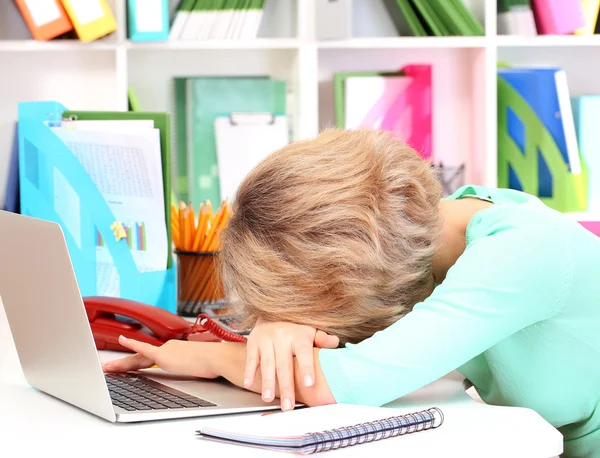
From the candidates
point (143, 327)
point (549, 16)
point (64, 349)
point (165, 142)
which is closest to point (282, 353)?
point (64, 349)

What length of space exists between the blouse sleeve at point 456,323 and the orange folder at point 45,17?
1.79 m

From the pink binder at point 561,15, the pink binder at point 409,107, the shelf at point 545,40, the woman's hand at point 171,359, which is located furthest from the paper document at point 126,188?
the pink binder at point 561,15

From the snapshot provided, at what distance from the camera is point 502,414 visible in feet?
2.88

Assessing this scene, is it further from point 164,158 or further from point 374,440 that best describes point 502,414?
point 164,158

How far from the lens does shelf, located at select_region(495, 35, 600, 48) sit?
8.27ft

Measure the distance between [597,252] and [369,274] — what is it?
0.29 meters

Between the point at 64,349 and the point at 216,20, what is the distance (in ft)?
5.64

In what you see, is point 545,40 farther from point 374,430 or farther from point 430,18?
point 374,430

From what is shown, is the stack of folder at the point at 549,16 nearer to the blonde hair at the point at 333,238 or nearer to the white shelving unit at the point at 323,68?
the white shelving unit at the point at 323,68

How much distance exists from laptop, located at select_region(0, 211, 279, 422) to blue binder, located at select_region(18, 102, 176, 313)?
53 cm

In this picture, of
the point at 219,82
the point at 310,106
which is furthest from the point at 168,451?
the point at 219,82

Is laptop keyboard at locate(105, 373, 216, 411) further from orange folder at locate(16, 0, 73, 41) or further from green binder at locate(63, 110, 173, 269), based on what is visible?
orange folder at locate(16, 0, 73, 41)

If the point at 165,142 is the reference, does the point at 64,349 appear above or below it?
below

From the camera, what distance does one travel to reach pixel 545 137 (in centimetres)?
253
